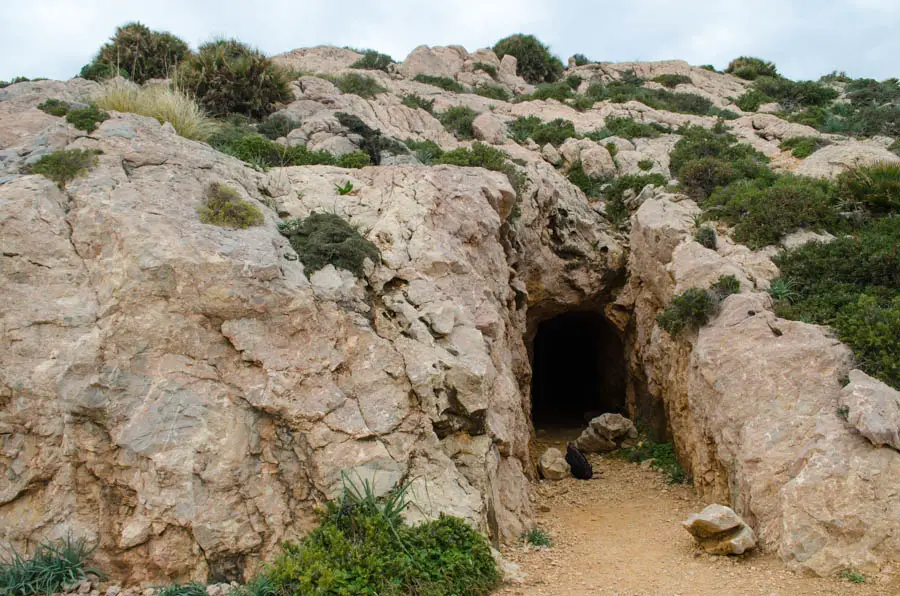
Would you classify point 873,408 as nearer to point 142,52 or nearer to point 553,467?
point 553,467

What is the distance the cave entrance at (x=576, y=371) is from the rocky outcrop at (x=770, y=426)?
4.65 metres

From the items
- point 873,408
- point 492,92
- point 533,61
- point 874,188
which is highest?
point 533,61

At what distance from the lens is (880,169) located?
12328 mm

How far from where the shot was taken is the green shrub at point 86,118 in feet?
29.4

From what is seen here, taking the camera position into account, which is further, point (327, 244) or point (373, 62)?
point (373, 62)

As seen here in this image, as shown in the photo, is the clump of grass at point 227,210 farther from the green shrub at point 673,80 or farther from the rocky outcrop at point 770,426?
the green shrub at point 673,80

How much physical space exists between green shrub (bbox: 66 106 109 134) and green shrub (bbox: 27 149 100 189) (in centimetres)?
94

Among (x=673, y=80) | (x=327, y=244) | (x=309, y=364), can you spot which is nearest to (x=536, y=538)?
(x=309, y=364)

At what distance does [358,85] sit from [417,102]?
7.04ft

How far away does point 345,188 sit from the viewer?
10672mm

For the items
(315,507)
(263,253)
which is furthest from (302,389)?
(263,253)

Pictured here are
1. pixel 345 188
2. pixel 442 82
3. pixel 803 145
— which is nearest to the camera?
pixel 345 188

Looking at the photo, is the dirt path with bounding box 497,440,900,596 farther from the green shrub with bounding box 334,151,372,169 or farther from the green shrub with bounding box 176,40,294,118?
the green shrub with bounding box 176,40,294,118

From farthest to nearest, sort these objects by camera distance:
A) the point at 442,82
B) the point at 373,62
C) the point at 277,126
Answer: the point at 373,62 → the point at 442,82 → the point at 277,126
